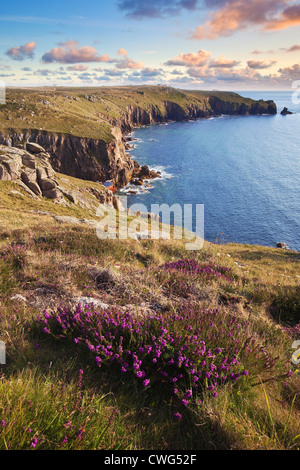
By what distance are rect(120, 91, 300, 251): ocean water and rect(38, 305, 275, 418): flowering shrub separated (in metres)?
41.0

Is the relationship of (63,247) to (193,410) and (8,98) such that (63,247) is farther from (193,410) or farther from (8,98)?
(8,98)

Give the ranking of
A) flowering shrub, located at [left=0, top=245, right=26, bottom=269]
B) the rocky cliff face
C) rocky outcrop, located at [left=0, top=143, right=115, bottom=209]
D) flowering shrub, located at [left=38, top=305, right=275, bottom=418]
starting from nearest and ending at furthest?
flowering shrub, located at [left=38, top=305, right=275, bottom=418]
flowering shrub, located at [left=0, top=245, right=26, bottom=269]
rocky outcrop, located at [left=0, top=143, right=115, bottom=209]
the rocky cliff face

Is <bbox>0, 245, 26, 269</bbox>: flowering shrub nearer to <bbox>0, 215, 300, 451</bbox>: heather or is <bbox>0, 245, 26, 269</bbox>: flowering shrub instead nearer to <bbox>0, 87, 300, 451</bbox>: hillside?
<bbox>0, 87, 300, 451</bbox>: hillside

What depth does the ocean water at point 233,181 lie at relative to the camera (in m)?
61.4

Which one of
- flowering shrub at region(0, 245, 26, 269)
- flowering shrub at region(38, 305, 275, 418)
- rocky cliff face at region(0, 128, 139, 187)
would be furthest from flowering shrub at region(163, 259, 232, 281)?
rocky cliff face at region(0, 128, 139, 187)

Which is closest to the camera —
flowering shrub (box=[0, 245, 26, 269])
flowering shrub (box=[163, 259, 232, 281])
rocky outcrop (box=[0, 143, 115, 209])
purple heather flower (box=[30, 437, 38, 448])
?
purple heather flower (box=[30, 437, 38, 448])

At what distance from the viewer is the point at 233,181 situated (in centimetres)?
9169

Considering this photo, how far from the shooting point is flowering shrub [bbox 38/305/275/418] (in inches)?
128

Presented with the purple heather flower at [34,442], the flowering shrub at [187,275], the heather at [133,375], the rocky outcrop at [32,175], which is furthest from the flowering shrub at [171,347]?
the rocky outcrop at [32,175]

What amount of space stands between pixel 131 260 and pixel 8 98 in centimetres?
13248

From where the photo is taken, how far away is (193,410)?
9.22 feet

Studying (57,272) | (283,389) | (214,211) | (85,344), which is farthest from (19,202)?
(214,211)

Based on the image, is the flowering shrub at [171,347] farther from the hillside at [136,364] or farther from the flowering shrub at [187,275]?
the flowering shrub at [187,275]

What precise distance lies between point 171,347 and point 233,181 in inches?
3753
